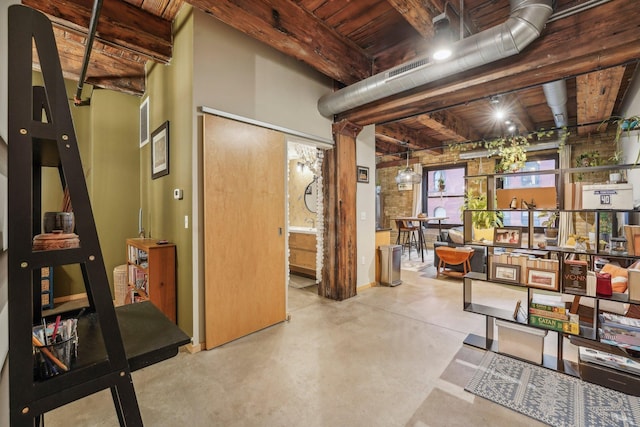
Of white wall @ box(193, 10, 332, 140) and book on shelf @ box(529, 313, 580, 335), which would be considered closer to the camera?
book on shelf @ box(529, 313, 580, 335)

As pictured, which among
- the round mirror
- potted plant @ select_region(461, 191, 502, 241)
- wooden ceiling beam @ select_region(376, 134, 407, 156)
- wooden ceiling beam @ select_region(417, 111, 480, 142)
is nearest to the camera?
wooden ceiling beam @ select_region(417, 111, 480, 142)

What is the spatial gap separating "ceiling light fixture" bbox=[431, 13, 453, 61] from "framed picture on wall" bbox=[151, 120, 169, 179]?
2665 millimetres

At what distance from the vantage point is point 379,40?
3352 millimetres

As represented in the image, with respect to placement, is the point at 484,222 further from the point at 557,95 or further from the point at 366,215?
the point at 366,215

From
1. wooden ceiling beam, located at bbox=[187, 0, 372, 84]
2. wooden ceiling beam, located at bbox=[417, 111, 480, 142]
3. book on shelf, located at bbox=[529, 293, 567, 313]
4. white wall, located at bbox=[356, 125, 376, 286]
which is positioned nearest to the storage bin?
book on shelf, located at bbox=[529, 293, 567, 313]

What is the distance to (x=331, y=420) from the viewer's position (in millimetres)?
1767

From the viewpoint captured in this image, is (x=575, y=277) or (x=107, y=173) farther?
(x=107, y=173)

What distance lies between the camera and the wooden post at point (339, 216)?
397 centimetres

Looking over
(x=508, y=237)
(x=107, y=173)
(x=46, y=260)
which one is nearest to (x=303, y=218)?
(x=107, y=173)

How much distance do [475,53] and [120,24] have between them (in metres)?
3.19

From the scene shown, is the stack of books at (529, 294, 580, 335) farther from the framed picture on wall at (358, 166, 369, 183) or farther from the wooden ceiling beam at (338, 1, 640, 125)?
the framed picture on wall at (358, 166, 369, 183)

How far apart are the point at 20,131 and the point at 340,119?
3.51 metres

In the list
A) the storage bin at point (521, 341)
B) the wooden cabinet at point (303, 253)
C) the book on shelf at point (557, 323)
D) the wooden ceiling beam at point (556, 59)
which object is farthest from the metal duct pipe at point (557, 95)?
the wooden cabinet at point (303, 253)

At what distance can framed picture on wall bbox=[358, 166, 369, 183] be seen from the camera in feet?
14.4
